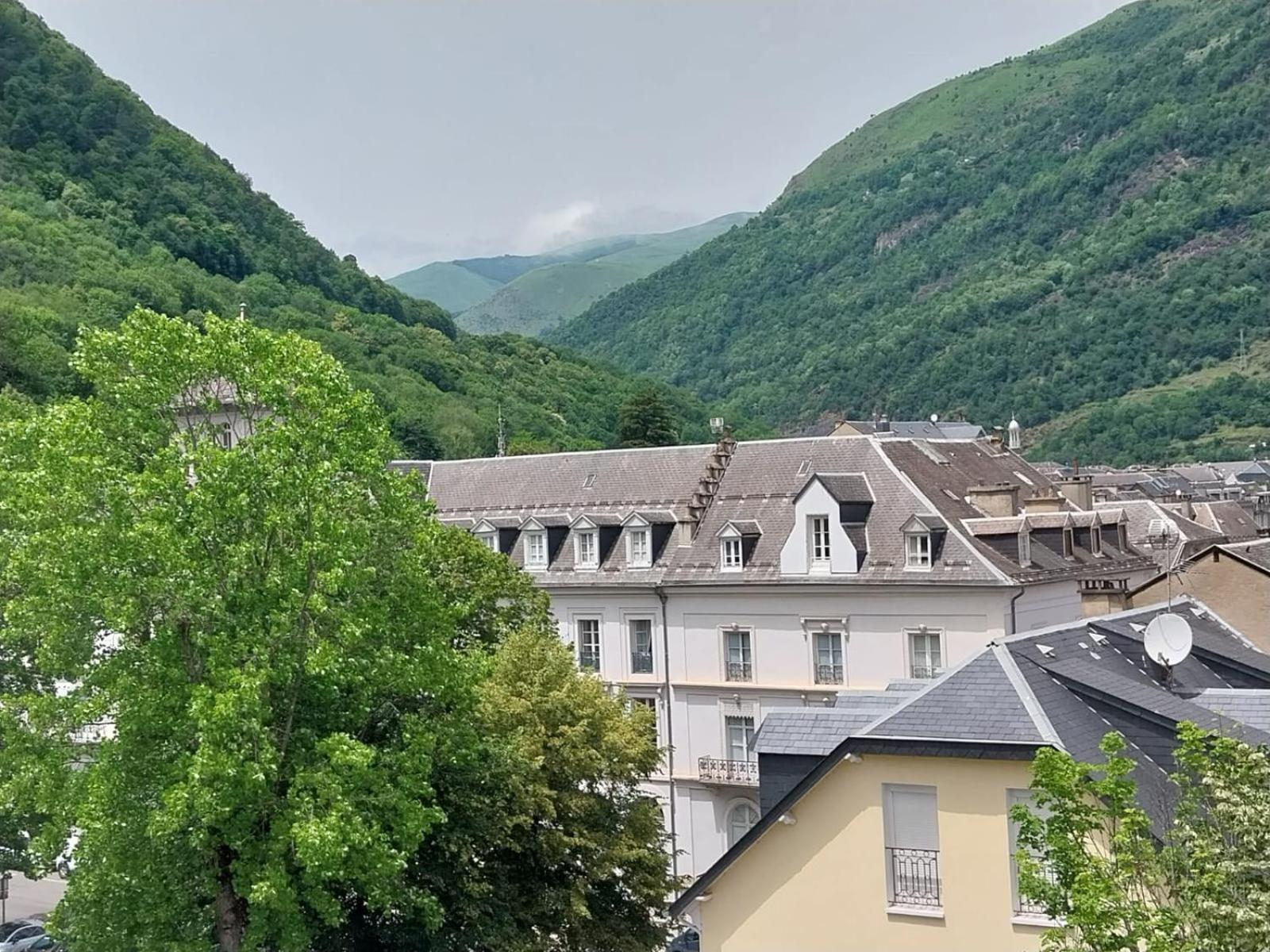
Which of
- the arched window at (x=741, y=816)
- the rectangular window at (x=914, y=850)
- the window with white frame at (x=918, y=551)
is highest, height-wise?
the window with white frame at (x=918, y=551)

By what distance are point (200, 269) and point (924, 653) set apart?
116 m

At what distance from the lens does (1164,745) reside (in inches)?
611

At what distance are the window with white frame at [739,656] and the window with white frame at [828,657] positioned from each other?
222 centimetres

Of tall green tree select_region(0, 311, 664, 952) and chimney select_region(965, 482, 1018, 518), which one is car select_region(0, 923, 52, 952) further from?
chimney select_region(965, 482, 1018, 518)

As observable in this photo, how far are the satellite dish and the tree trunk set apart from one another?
14.9 meters

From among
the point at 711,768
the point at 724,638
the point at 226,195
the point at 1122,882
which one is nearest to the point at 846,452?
the point at 724,638

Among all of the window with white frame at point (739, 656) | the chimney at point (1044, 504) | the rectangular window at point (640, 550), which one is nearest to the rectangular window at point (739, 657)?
the window with white frame at point (739, 656)

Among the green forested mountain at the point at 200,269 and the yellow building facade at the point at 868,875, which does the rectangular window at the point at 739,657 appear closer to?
the yellow building facade at the point at 868,875

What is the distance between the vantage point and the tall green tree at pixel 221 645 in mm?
20359

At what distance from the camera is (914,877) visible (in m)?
14.8

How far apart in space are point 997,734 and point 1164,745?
2282 millimetres

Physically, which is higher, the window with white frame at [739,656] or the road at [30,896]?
the window with white frame at [739,656]

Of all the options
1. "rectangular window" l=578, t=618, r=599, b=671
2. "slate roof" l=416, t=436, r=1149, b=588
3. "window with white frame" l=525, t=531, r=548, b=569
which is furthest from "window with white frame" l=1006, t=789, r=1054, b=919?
"window with white frame" l=525, t=531, r=548, b=569

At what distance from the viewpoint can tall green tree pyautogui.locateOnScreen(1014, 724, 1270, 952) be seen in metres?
10.2
